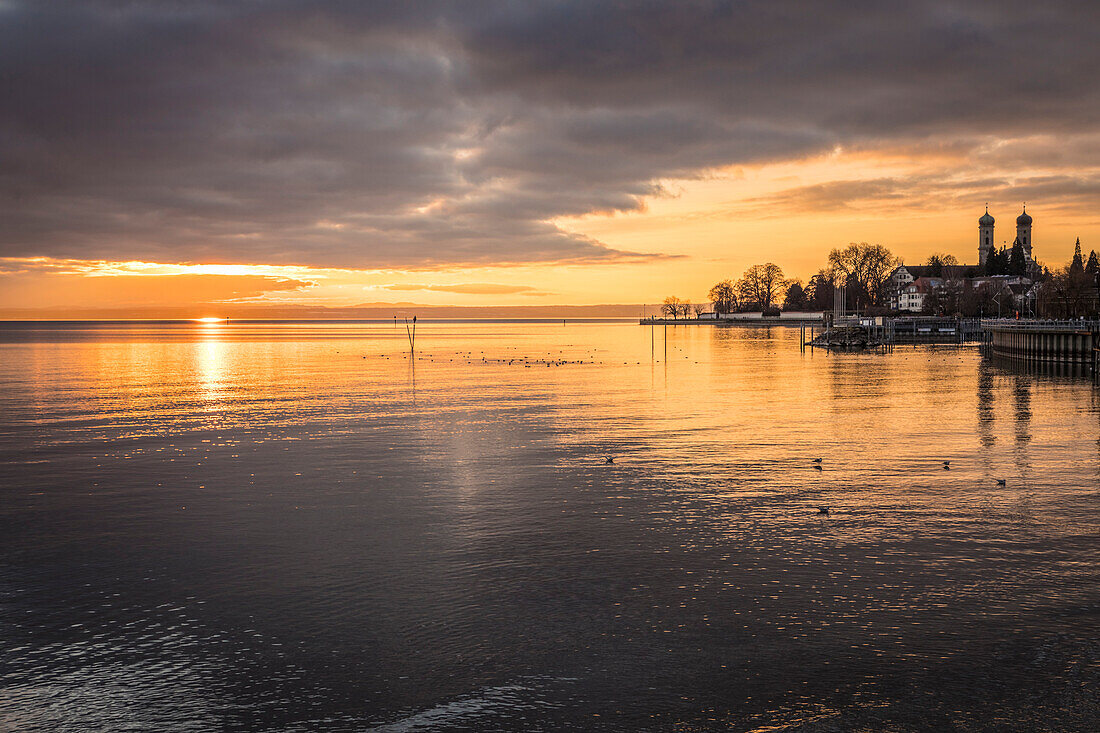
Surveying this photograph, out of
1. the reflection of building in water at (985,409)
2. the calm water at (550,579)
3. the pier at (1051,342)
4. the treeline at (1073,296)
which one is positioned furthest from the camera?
the treeline at (1073,296)

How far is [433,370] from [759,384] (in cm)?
3105

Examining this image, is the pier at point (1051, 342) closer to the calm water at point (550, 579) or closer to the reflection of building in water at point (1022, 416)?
the reflection of building in water at point (1022, 416)

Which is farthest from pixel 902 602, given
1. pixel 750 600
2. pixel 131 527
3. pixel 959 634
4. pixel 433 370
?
pixel 433 370

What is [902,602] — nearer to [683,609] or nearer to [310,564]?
[683,609]

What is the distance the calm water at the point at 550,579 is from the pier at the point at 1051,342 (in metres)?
50.5

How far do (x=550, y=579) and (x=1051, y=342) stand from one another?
261 ft

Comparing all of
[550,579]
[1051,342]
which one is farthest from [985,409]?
[1051,342]

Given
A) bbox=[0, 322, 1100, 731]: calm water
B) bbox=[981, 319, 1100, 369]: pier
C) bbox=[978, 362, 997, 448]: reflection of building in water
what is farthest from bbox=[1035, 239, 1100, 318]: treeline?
bbox=[0, 322, 1100, 731]: calm water

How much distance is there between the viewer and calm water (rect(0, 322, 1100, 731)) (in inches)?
402

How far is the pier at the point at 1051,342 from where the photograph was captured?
3017 inches

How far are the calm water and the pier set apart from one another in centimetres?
5054

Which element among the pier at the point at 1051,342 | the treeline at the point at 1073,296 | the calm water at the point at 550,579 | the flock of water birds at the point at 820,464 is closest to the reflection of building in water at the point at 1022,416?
the calm water at the point at 550,579

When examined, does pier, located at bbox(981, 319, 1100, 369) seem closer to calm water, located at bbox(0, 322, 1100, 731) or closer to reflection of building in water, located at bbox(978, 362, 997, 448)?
reflection of building in water, located at bbox(978, 362, 997, 448)

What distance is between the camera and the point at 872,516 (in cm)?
1919
